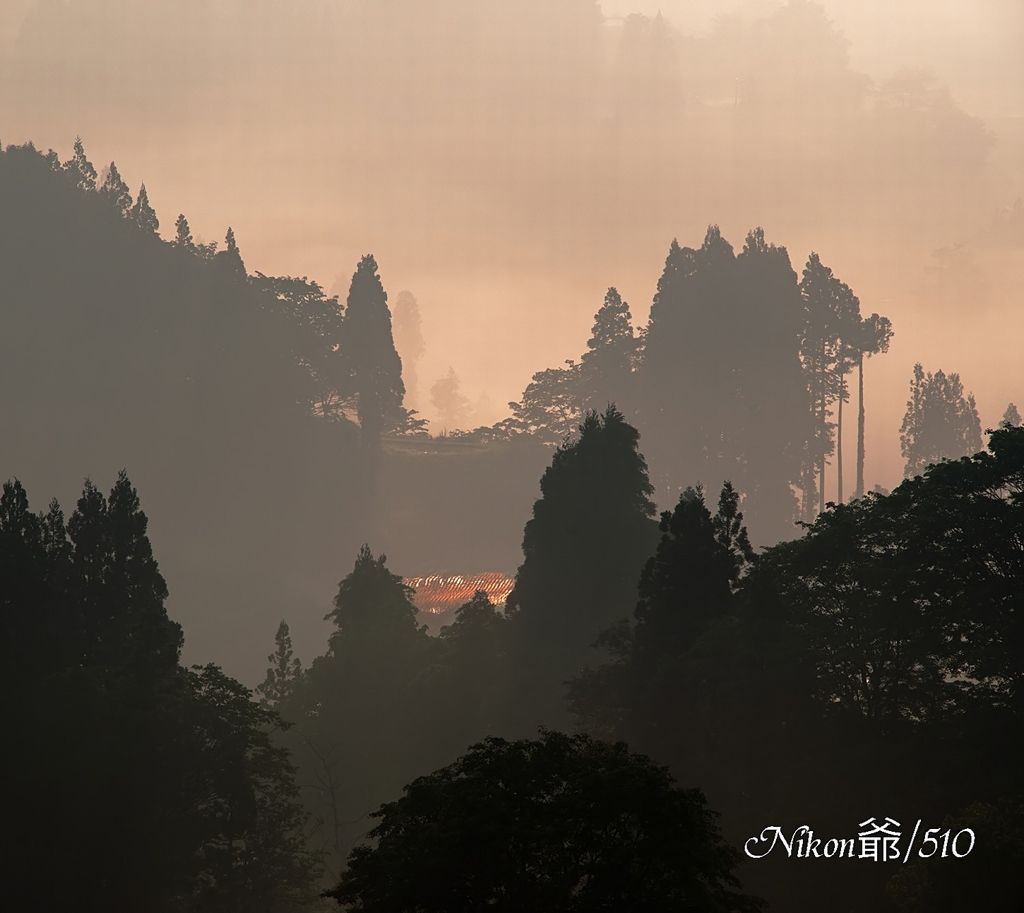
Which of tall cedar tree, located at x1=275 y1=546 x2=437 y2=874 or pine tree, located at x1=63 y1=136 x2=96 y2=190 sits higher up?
pine tree, located at x1=63 y1=136 x2=96 y2=190

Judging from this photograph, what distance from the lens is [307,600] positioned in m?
116

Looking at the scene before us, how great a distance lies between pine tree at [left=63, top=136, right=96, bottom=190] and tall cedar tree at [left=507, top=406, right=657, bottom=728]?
4270 inches

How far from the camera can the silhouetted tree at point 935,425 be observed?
131 metres

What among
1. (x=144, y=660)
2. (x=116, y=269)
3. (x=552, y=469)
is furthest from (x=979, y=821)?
(x=116, y=269)

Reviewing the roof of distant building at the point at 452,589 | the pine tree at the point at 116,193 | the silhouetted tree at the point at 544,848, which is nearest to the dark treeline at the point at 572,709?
the silhouetted tree at the point at 544,848

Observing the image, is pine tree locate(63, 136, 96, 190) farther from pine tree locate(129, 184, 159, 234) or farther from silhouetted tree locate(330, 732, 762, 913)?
silhouetted tree locate(330, 732, 762, 913)

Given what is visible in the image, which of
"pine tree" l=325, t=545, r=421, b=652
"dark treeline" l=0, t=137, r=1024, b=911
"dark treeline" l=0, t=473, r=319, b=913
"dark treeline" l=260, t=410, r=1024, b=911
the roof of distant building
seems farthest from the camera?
the roof of distant building

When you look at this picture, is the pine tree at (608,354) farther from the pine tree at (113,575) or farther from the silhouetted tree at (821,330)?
the pine tree at (113,575)

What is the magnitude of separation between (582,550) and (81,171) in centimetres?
11451

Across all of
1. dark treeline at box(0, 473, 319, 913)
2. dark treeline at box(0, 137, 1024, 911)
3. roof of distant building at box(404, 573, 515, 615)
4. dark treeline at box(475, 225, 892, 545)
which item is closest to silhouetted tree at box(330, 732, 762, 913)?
dark treeline at box(0, 137, 1024, 911)

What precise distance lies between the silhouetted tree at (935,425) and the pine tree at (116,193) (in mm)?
89043

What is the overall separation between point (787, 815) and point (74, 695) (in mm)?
23012

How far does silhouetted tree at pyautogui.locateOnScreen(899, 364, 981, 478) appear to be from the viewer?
13138 centimetres

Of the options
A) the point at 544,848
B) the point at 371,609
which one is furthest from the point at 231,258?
the point at 544,848
